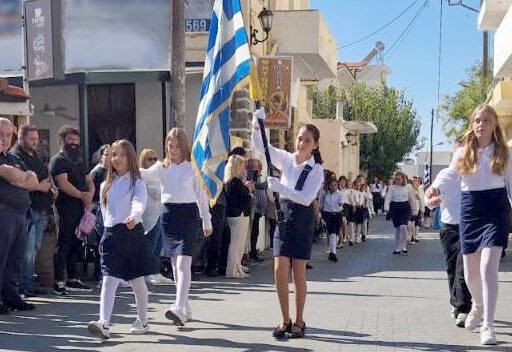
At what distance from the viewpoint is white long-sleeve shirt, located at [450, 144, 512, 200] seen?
7.34 meters

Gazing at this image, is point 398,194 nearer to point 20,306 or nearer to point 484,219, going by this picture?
point 20,306

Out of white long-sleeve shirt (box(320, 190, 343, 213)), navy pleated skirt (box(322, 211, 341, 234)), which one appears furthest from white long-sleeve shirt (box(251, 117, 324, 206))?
white long-sleeve shirt (box(320, 190, 343, 213))

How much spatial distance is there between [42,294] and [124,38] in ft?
24.6

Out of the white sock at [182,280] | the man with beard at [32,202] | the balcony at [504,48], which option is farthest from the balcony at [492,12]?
the white sock at [182,280]

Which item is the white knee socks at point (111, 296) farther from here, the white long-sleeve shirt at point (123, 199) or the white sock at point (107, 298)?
the white long-sleeve shirt at point (123, 199)

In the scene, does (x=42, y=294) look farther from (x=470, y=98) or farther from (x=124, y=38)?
(x=470, y=98)

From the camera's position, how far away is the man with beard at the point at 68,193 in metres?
10.5

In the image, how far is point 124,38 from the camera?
55.1ft

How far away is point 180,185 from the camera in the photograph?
27.4 ft

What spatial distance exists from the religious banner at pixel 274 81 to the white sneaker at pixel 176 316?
10476 millimetres

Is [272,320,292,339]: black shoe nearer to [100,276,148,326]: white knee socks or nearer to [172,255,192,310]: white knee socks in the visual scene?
[172,255,192,310]: white knee socks

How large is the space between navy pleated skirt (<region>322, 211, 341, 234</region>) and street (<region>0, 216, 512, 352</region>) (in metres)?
3.87

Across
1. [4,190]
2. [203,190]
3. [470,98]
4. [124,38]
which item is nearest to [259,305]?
[203,190]

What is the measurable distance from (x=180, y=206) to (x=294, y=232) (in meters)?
1.36
